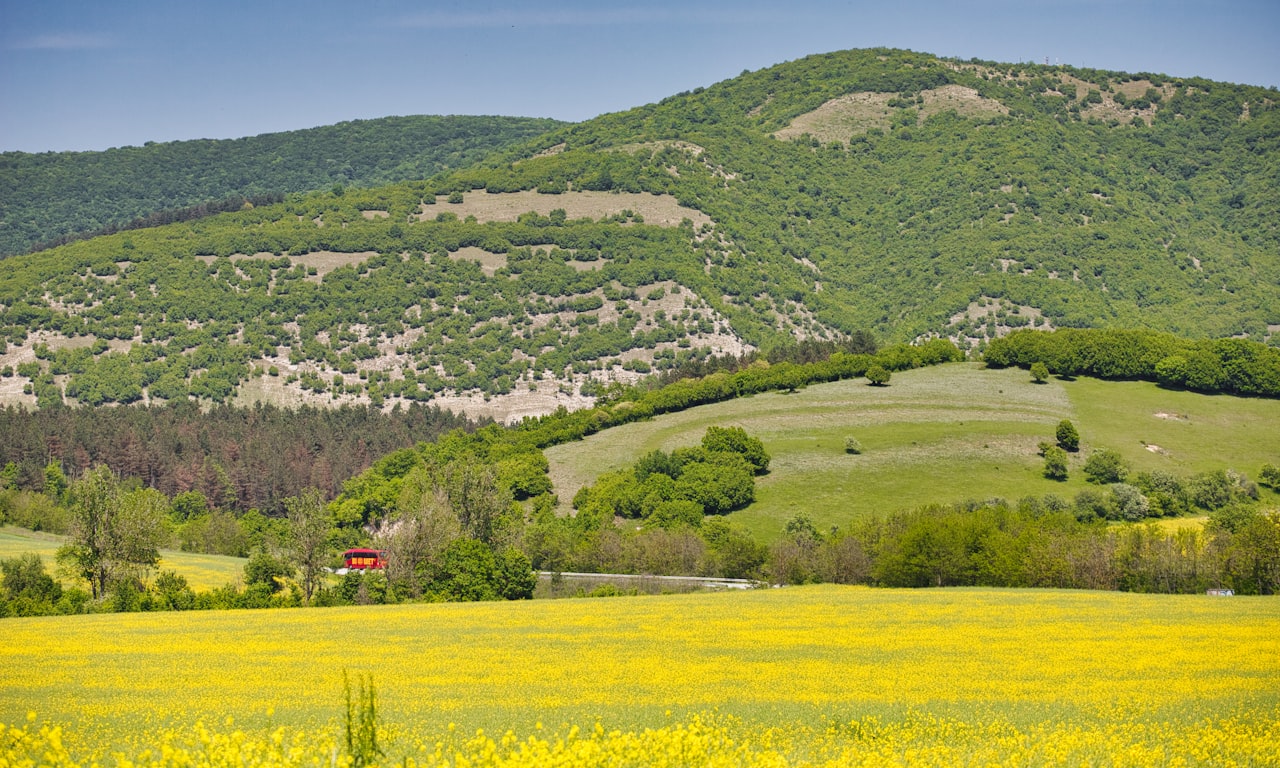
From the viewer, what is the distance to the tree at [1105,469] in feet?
A: 488

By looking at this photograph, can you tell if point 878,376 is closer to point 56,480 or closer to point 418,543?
point 418,543

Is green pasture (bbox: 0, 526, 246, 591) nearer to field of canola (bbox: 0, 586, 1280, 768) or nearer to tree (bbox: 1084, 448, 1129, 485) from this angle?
field of canola (bbox: 0, 586, 1280, 768)

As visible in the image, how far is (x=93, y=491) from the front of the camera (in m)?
95.2

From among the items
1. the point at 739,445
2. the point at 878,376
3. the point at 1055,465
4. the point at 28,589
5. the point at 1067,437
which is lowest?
the point at 1055,465

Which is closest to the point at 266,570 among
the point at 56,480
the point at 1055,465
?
the point at 1055,465

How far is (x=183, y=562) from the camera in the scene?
11794cm

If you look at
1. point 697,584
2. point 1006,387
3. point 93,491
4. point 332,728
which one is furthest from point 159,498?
point 1006,387

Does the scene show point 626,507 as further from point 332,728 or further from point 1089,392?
point 332,728

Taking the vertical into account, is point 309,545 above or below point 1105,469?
above

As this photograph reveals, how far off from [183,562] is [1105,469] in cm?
10495

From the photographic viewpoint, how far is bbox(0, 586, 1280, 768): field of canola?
94.7 ft

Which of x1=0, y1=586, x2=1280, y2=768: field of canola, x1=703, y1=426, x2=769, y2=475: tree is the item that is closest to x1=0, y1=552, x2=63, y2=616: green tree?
x1=0, y1=586, x2=1280, y2=768: field of canola

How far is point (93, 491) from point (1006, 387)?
137m

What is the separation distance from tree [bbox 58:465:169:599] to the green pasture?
301cm
